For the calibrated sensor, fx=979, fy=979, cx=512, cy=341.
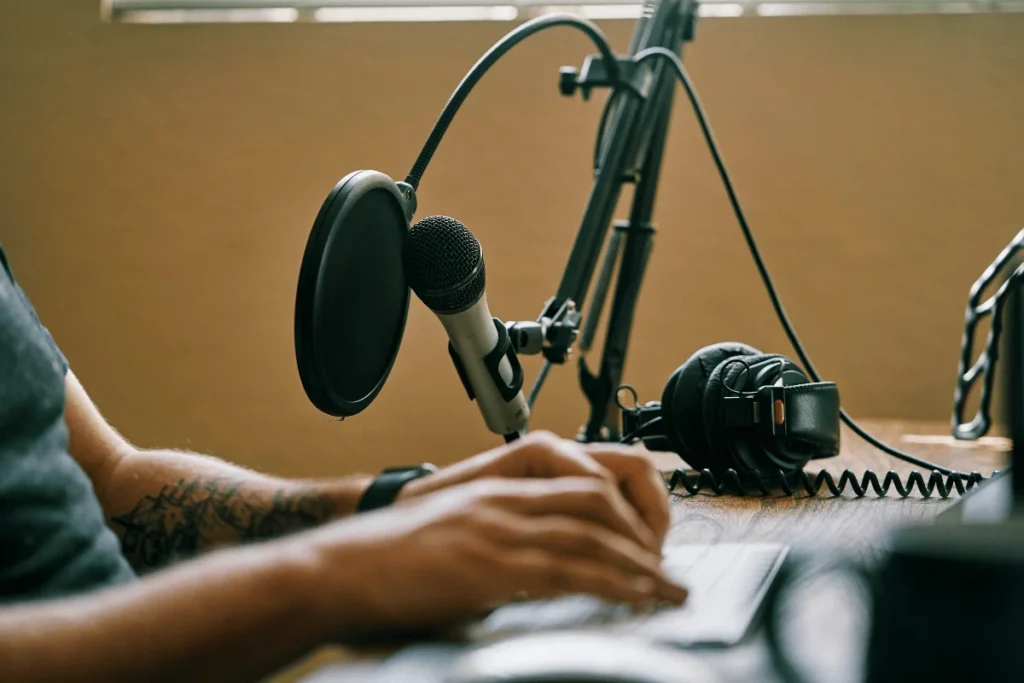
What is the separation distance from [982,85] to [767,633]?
8.12 feet

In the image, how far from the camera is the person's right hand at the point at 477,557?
39 cm

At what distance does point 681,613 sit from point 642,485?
0.10 meters

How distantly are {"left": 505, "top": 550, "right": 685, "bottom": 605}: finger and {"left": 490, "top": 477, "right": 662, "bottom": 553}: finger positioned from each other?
3cm

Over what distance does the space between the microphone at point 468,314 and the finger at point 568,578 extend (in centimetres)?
38

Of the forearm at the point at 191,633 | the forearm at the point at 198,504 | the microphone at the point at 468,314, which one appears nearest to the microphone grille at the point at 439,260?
the microphone at the point at 468,314

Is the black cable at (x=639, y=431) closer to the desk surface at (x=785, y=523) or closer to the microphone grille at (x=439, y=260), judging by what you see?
Result: the desk surface at (x=785, y=523)

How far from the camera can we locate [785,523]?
68 centimetres

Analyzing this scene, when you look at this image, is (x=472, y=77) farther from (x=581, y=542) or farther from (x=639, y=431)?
(x=581, y=542)

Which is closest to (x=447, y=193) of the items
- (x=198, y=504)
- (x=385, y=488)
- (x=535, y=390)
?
(x=535, y=390)

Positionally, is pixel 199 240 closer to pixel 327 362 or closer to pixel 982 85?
pixel 982 85

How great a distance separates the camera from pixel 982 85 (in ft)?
8.03

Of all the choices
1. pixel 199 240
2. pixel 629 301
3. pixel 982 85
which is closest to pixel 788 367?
pixel 629 301

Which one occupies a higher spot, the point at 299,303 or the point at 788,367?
the point at 299,303

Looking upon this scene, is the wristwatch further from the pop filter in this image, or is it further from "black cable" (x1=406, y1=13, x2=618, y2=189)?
"black cable" (x1=406, y1=13, x2=618, y2=189)
